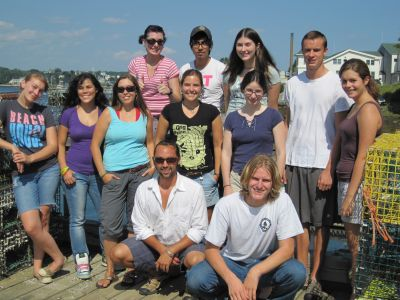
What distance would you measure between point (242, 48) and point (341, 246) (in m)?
2.50

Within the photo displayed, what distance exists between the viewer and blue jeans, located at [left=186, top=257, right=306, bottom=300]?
A: 359 cm

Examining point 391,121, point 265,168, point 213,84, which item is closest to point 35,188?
point 213,84

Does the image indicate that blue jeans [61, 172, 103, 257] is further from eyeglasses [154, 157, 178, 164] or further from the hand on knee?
the hand on knee

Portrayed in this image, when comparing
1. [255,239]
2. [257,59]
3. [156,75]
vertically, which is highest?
[257,59]

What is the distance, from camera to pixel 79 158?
4715 mm

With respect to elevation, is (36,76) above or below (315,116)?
above

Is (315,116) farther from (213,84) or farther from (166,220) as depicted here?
(166,220)

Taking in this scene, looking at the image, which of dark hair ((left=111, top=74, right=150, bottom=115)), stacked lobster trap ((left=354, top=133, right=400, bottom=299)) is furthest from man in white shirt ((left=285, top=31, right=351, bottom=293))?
dark hair ((left=111, top=74, right=150, bottom=115))

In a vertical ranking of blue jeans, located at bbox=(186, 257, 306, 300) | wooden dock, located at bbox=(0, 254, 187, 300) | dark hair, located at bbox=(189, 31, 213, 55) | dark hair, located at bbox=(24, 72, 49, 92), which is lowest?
wooden dock, located at bbox=(0, 254, 187, 300)

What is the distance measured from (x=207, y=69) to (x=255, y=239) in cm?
204

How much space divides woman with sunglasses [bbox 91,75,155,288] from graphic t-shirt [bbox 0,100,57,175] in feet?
1.89

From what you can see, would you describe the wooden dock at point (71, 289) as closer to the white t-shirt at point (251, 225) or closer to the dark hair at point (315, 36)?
the white t-shirt at point (251, 225)

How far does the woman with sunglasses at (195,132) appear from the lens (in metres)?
4.44

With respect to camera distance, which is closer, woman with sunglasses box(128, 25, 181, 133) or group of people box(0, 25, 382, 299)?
group of people box(0, 25, 382, 299)
